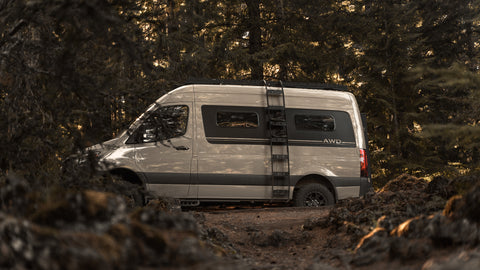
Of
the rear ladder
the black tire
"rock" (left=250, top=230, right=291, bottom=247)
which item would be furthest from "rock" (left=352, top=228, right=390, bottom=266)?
the black tire

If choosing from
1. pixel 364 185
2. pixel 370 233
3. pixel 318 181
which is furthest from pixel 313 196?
pixel 370 233

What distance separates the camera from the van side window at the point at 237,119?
383 inches

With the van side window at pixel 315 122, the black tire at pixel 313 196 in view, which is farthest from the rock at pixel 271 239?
the van side window at pixel 315 122

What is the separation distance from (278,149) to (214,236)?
402 cm

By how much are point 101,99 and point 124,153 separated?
3.66 metres

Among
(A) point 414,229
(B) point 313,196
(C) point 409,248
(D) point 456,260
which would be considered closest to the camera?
(D) point 456,260

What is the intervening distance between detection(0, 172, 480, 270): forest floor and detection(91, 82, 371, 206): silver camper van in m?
2.42

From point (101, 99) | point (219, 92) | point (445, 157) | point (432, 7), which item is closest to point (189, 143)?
point (219, 92)

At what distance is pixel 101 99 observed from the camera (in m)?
5.56

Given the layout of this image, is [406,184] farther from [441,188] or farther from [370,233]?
[370,233]

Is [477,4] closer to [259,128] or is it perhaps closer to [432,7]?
[432,7]

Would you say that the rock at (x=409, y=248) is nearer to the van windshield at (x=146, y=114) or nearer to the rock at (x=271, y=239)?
the rock at (x=271, y=239)

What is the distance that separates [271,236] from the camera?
649 centimetres

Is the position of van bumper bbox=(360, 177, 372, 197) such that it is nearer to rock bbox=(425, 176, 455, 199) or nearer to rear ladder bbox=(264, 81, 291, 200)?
rear ladder bbox=(264, 81, 291, 200)
